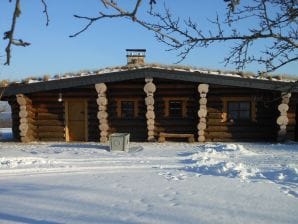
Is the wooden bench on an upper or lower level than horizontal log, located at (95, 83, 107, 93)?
lower

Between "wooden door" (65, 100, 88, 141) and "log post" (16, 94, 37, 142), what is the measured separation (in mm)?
1463

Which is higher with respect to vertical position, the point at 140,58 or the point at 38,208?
the point at 140,58

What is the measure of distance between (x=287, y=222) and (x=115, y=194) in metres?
3.16

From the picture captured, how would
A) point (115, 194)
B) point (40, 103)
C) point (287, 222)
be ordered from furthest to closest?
point (40, 103)
point (115, 194)
point (287, 222)

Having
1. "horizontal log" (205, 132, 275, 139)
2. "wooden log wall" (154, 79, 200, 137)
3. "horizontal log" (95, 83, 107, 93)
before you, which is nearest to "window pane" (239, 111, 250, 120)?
"horizontal log" (205, 132, 275, 139)

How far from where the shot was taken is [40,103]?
701 inches

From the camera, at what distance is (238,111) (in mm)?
17219

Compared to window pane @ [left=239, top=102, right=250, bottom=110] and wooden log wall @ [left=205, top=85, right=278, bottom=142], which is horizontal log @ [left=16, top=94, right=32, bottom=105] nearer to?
wooden log wall @ [left=205, top=85, right=278, bottom=142]

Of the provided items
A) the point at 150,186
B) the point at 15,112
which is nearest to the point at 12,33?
the point at 150,186

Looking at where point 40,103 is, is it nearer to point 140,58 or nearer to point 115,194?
point 140,58

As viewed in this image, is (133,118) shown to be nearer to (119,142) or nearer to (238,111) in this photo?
(119,142)

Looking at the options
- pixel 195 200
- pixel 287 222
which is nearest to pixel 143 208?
pixel 195 200

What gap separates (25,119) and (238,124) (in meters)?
8.53

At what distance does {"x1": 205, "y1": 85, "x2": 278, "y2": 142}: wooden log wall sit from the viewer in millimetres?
16969
